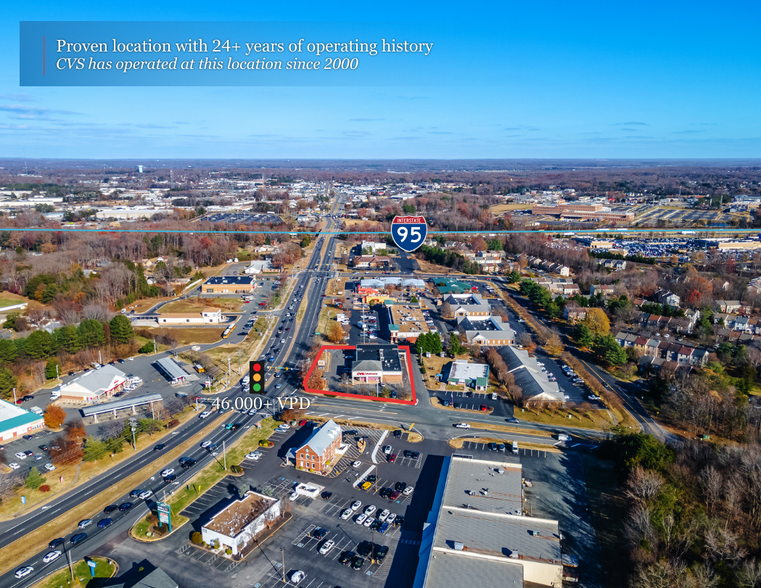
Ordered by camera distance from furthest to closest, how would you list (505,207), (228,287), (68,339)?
(505,207) → (228,287) → (68,339)

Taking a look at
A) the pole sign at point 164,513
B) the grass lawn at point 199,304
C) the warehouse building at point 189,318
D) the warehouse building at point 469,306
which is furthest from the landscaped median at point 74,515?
the warehouse building at point 469,306

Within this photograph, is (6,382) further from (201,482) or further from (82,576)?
(82,576)

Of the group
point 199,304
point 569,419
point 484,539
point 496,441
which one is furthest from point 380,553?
point 199,304

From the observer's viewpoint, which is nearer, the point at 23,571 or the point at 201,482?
the point at 23,571

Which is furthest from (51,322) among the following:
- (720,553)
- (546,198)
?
(546,198)

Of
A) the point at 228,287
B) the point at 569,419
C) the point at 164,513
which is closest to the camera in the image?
the point at 164,513

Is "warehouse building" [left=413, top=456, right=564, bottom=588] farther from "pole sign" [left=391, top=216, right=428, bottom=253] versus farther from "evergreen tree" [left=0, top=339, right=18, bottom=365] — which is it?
"evergreen tree" [left=0, top=339, right=18, bottom=365]
